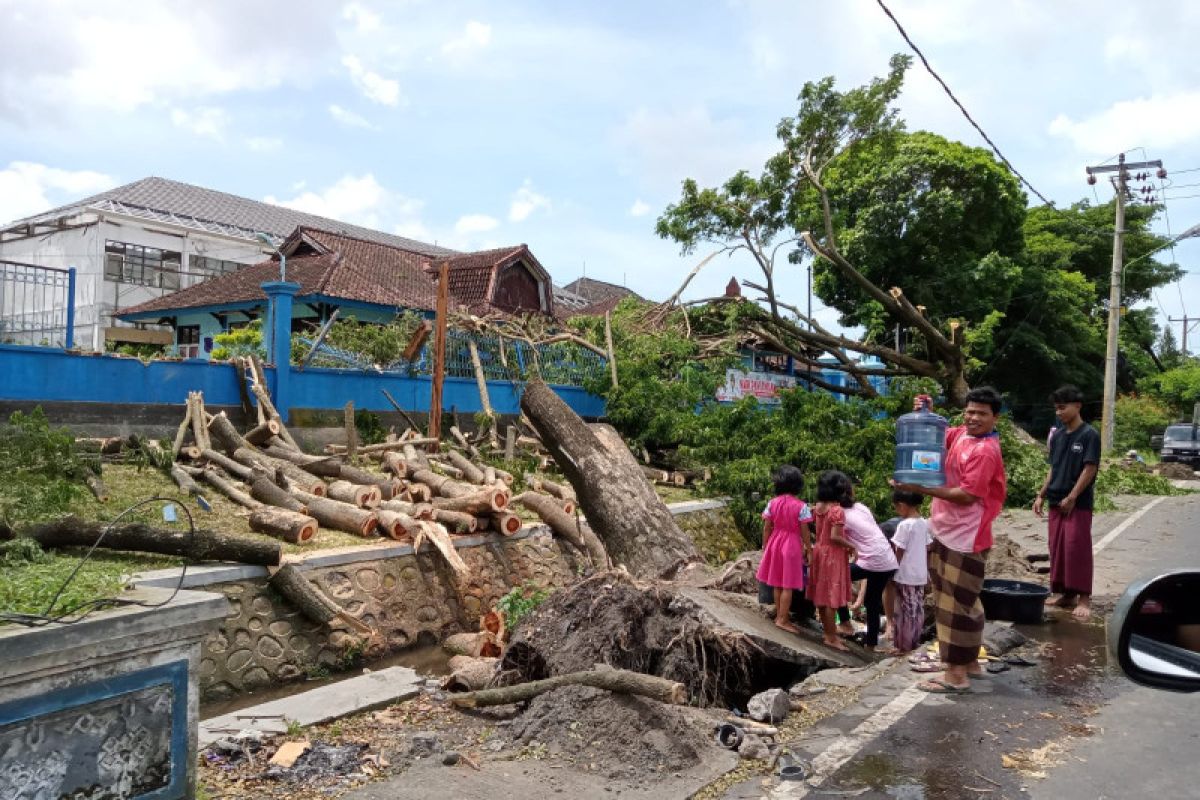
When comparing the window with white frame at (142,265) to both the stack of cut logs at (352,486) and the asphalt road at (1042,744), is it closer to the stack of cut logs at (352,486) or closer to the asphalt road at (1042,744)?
the stack of cut logs at (352,486)

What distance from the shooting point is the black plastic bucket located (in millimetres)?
6759

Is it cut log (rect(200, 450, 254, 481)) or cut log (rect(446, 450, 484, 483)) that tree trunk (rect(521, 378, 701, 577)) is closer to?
cut log (rect(446, 450, 484, 483))

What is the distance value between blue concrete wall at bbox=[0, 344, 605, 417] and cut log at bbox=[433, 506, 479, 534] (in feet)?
15.4

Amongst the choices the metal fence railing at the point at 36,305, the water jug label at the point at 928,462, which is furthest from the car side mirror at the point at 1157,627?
the metal fence railing at the point at 36,305

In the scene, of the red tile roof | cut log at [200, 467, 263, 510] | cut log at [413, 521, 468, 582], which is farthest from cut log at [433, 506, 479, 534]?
the red tile roof

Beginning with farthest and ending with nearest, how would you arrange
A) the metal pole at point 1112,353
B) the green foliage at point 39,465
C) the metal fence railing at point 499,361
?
1. the metal pole at point 1112,353
2. the metal fence railing at point 499,361
3. the green foliage at point 39,465

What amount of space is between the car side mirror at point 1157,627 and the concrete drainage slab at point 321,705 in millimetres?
4357

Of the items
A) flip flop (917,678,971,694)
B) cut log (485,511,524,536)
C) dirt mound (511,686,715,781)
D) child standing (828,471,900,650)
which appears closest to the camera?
dirt mound (511,686,715,781)

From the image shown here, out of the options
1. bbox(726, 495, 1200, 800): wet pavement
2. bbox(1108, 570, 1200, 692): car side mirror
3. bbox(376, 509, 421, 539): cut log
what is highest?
bbox(1108, 570, 1200, 692): car side mirror

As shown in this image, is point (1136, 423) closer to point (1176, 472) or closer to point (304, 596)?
point (1176, 472)

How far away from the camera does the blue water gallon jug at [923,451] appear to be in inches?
210

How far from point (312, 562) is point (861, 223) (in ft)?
72.8

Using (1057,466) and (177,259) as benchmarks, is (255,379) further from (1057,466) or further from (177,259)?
(177,259)

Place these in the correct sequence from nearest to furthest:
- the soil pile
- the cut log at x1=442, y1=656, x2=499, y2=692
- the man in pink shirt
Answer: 1. the man in pink shirt
2. the soil pile
3. the cut log at x1=442, y1=656, x2=499, y2=692
